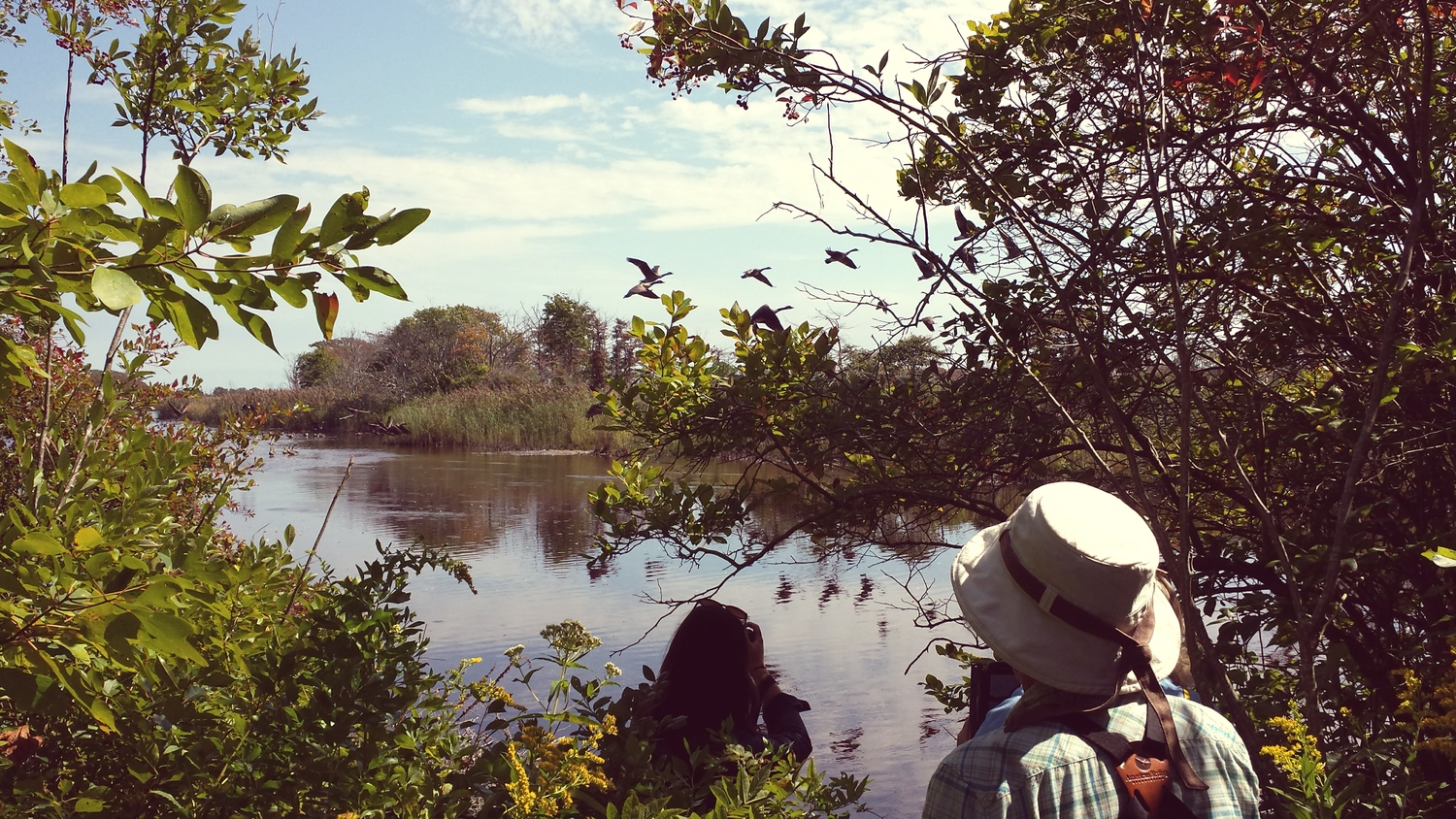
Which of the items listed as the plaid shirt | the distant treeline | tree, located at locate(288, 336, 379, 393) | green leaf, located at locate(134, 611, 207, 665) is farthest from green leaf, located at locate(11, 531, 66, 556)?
tree, located at locate(288, 336, 379, 393)

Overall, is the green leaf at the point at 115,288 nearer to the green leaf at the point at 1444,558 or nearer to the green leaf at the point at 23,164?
the green leaf at the point at 23,164

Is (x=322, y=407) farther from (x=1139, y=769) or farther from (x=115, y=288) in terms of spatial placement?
(x=1139, y=769)

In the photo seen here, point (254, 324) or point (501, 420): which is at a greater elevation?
point (254, 324)

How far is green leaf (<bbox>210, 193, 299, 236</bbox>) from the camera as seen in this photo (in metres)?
1.25

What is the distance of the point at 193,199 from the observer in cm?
122

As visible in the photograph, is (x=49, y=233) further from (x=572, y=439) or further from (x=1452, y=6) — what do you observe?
(x=572, y=439)

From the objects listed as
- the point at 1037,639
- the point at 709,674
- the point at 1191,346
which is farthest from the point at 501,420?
the point at 1037,639

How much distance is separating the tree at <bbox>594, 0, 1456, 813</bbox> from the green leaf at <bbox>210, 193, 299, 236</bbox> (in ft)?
5.45

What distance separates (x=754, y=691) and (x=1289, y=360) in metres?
2.00

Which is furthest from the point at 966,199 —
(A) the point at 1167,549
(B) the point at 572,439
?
(B) the point at 572,439

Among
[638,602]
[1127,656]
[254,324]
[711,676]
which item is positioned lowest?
[638,602]

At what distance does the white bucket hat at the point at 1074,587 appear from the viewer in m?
1.33

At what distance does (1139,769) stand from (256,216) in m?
1.37

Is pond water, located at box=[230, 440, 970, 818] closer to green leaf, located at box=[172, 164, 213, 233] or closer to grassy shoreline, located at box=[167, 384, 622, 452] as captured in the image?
green leaf, located at box=[172, 164, 213, 233]
